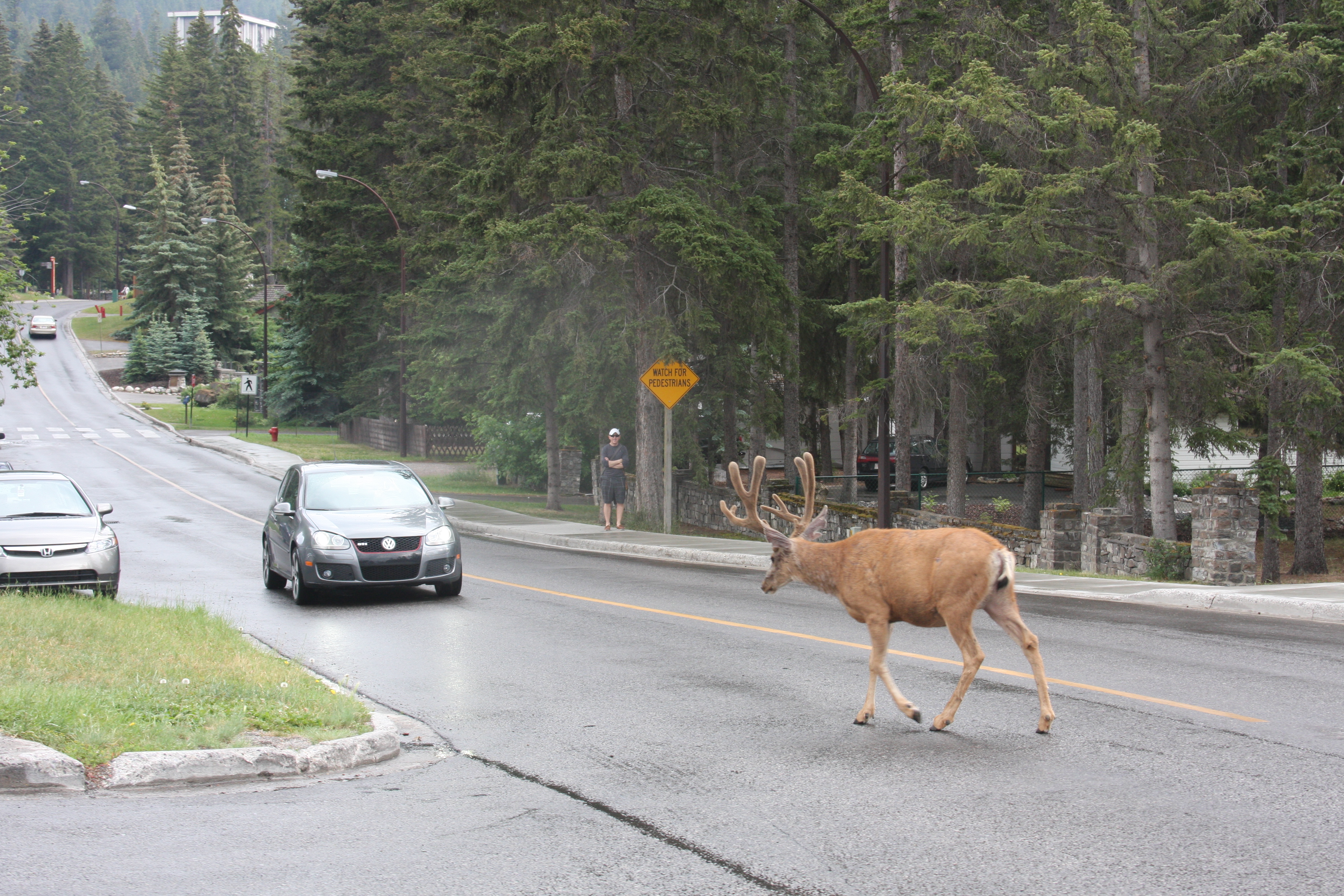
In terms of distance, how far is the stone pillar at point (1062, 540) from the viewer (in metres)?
21.3

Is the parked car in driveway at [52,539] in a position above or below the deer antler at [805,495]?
below

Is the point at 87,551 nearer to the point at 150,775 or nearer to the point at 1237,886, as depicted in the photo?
the point at 150,775

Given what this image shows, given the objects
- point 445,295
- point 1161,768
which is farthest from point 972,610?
point 445,295

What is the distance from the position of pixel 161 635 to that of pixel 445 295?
22.1 meters

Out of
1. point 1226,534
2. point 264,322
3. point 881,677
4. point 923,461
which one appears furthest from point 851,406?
point 264,322

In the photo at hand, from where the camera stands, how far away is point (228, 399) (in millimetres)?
77562

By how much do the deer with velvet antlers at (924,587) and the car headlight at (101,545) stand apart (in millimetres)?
9627

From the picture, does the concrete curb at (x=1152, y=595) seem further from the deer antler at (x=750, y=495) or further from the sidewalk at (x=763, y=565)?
the deer antler at (x=750, y=495)

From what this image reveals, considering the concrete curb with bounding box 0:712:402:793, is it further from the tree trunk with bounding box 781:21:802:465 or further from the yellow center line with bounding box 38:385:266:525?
the tree trunk with bounding box 781:21:802:465

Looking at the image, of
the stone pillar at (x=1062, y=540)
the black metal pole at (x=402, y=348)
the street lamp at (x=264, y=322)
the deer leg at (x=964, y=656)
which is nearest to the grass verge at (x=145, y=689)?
the deer leg at (x=964, y=656)

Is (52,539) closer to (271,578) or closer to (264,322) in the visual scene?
(271,578)

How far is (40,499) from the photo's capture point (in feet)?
50.3

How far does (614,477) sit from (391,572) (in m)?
11.5

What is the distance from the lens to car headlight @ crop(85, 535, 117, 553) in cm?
1441
